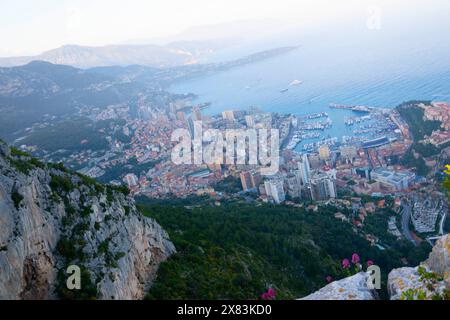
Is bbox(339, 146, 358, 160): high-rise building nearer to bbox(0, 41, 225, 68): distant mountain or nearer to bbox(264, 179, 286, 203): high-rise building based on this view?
bbox(264, 179, 286, 203): high-rise building

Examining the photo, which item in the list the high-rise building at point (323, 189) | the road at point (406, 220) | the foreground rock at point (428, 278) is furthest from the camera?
the high-rise building at point (323, 189)

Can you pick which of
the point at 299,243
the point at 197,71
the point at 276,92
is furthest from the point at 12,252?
the point at 197,71

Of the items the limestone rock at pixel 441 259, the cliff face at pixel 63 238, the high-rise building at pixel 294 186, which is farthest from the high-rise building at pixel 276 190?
the limestone rock at pixel 441 259

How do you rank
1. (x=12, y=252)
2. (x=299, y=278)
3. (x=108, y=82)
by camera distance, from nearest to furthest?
(x=12, y=252) → (x=299, y=278) → (x=108, y=82)

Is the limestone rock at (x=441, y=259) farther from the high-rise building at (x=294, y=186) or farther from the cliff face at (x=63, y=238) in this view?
the high-rise building at (x=294, y=186)

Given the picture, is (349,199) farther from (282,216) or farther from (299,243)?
(299,243)

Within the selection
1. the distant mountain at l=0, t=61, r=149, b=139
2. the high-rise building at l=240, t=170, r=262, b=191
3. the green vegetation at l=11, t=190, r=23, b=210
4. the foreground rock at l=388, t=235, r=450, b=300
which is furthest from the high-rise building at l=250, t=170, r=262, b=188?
the distant mountain at l=0, t=61, r=149, b=139
